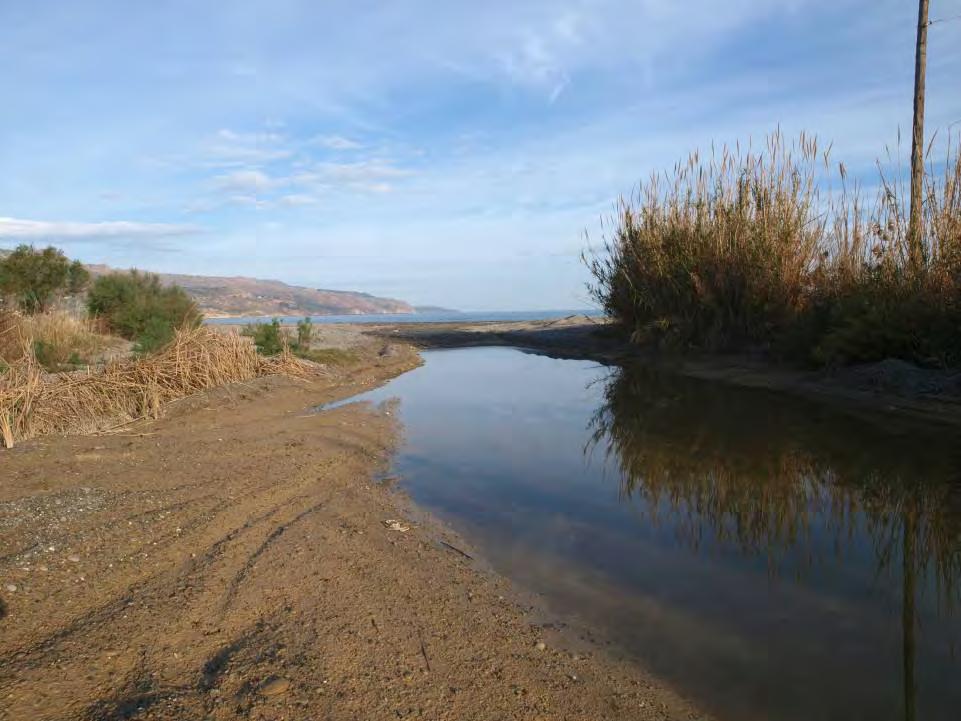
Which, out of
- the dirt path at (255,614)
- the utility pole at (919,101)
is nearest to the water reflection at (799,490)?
the dirt path at (255,614)

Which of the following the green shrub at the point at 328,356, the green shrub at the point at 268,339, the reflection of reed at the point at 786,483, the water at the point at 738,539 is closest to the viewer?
the water at the point at 738,539

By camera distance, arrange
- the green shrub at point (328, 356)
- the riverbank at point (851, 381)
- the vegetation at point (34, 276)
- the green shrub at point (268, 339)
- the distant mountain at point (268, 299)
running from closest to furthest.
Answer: the riverbank at point (851, 381), the green shrub at point (268, 339), the green shrub at point (328, 356), the vegetation at point (34, 276), the distant mountain at point (268, 299)

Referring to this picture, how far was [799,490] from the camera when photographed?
17.1ft

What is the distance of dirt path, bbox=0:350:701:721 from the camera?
2502 mm

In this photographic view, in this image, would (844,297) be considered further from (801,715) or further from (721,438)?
(801,715)

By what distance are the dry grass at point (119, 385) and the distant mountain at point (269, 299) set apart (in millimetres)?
20671

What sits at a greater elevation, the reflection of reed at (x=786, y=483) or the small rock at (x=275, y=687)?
the reflection of reed at (x=786, y=483)

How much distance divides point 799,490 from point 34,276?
1922 cm

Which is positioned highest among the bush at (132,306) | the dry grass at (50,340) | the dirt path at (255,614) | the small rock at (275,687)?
the bush at (132,306)

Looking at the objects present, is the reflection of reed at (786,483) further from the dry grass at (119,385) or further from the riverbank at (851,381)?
the dry grass at (119,385)

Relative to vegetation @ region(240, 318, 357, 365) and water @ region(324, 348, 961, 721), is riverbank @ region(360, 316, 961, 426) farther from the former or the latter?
vegetation @ region(240, 318, 357, 365)

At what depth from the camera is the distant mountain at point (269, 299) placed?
72375 mm

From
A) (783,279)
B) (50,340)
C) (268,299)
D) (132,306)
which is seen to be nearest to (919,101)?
(783,279)

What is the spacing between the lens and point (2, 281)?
53.9 feet
